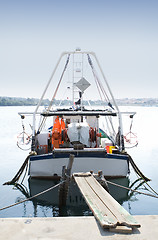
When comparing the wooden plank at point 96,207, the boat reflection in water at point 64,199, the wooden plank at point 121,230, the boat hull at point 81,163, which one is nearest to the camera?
the wooden plank at point 121,230

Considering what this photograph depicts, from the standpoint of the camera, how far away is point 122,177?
1158 centimetres

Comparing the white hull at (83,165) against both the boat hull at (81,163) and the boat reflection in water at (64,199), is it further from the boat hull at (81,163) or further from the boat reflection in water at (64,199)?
the boat reflection in water at (64,199)

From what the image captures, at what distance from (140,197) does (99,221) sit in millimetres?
7589

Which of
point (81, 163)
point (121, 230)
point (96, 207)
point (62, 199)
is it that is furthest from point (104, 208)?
point (81, 163)

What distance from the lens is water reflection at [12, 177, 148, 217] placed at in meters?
8.83

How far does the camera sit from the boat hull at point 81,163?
10867mm

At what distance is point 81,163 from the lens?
10922 mm

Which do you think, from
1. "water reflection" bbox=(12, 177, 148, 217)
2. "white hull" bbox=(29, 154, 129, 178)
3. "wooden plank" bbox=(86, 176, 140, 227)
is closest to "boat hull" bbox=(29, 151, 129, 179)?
"white hull" bbox=(29, 154, 129, 178)

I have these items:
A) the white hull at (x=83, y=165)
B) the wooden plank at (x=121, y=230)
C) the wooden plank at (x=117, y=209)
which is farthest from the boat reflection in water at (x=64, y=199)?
the wooden plank at (x=121, y=230)

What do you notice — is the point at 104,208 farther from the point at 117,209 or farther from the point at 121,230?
the point at 121,230

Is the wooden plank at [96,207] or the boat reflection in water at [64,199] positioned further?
the boat reflection in water at [64,199]

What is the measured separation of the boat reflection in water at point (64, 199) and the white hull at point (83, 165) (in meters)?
0.62

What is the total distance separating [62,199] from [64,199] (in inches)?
4.0

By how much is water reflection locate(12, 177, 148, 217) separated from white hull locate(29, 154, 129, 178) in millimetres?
615
